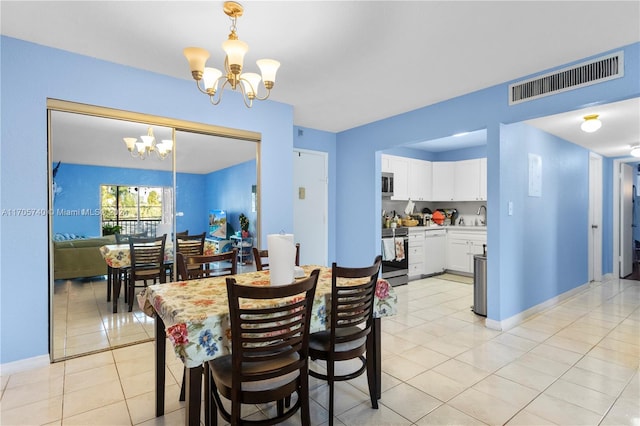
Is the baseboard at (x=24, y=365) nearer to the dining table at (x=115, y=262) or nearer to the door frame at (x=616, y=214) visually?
the dining table at (x=115, y=262)

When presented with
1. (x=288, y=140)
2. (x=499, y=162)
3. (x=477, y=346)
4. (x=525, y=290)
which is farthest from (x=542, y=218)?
(x=288, y=140)

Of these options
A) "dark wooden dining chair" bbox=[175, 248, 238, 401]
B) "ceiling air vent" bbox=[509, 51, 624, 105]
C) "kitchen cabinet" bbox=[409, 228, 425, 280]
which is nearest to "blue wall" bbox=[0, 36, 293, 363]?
"dark wooden dining chair" bbox=[175, 248, 238, 401]

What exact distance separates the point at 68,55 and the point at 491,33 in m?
3.36

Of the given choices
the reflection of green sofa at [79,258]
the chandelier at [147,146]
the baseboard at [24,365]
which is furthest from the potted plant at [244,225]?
the baseboard at [24,365]

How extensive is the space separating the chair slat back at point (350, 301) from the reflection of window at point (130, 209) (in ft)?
7.32

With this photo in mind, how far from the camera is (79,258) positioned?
9.62ft

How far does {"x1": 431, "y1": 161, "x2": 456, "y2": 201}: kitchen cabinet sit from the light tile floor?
3262 millimetres

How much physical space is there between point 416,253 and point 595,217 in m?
3.18

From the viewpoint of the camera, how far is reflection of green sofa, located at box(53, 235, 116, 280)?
2.76 m

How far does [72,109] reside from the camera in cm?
277

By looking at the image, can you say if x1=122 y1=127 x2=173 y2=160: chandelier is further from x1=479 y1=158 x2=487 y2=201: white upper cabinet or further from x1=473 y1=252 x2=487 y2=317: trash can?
x1=479 y1=158 x2=487 y2=201: white upper cabinet

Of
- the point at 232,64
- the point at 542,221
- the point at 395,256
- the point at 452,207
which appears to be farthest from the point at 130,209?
the point at 452,207

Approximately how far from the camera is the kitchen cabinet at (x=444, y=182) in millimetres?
6500

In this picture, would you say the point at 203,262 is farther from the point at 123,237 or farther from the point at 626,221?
the point at 626,221
